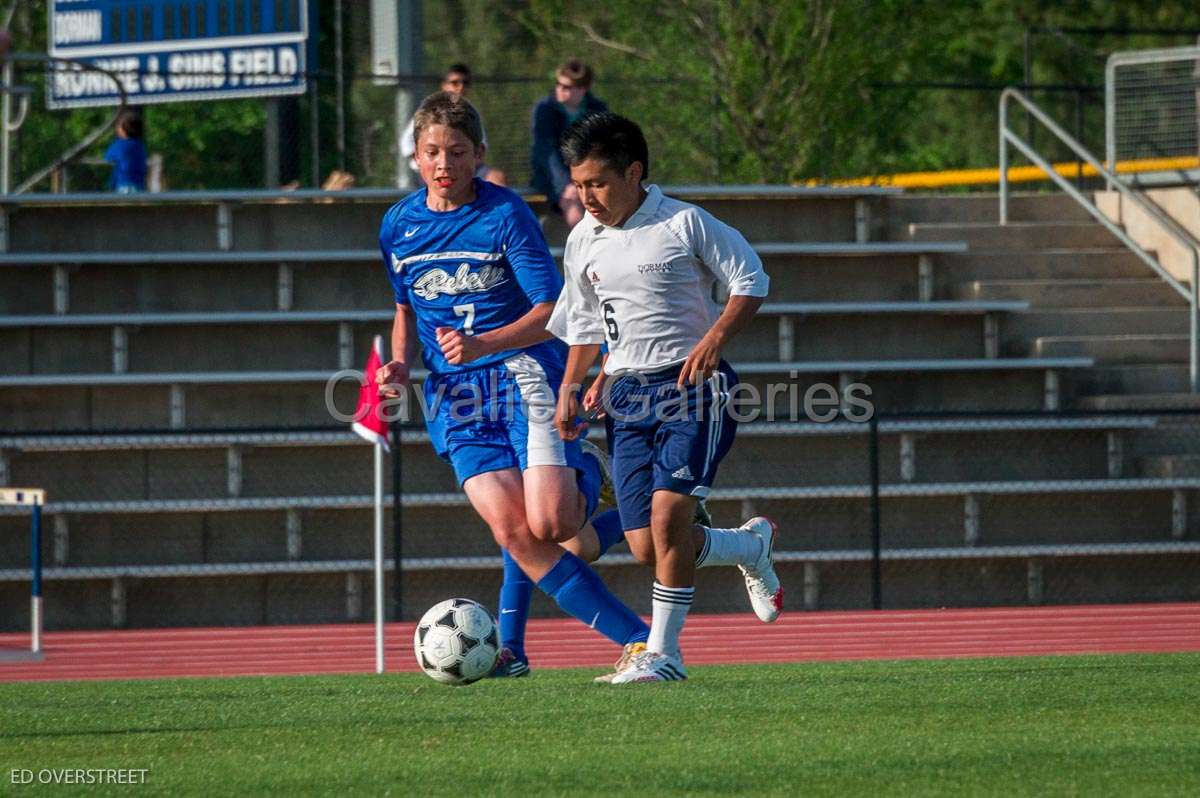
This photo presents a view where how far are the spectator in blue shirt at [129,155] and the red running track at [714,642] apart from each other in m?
5.16

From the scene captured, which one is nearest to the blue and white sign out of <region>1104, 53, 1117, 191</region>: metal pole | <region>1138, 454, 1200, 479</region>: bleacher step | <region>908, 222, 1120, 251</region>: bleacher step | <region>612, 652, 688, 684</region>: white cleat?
<region>908, 222, 1120, 251</region>: bleacher step

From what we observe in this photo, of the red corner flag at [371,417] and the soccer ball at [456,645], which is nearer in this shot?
the soccer ball at [456,645]

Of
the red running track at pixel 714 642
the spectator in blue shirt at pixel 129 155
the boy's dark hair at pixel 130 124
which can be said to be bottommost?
the red running track at pixel 714 642

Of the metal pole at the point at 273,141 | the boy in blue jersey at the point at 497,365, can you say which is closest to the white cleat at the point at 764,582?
the boy in blue jersey at the point at 497,365

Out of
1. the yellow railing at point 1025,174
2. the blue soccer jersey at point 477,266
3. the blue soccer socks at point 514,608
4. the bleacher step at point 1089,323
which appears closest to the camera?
the blue soccer jersey at point 477,266

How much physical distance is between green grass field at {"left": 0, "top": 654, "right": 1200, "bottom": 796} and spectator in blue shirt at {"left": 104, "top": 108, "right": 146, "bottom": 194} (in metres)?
9.69

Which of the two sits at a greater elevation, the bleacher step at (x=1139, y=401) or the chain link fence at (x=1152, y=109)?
the chain link fence at (x=1152, y=109)

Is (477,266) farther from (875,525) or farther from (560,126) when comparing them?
(560,126)

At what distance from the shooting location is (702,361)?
6035 millimetres

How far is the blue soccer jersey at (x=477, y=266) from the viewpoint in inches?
263

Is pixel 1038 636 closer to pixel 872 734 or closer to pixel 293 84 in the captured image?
pixel 872 734

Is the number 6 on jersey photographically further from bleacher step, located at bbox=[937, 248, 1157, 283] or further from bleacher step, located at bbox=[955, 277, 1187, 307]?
bleacher step, located at bbox=[937, 248, 1157, 283]

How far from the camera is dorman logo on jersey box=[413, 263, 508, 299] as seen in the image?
6.70 meters

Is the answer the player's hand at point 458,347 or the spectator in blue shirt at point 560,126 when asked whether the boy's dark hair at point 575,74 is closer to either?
the spectator in blue shirt at point 560,126
